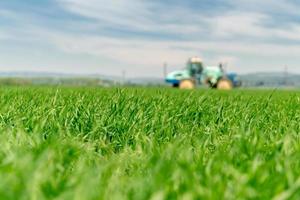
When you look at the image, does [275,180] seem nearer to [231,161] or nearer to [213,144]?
[231,161]

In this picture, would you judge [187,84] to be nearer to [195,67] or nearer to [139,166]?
[195,67]

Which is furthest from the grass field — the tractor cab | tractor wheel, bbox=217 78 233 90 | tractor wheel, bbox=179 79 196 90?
the tractor cab

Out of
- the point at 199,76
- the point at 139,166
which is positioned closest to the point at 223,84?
the point at 199,76

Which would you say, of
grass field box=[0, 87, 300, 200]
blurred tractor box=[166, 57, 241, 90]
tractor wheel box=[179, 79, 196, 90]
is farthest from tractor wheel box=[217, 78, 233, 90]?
grass field box=[0, 87, 300, 200]

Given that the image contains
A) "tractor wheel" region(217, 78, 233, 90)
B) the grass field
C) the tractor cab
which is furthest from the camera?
the tractor cab

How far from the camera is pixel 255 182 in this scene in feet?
6.31

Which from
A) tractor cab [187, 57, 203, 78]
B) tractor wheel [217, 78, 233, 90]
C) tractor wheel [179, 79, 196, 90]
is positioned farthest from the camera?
tractor cab [187, 57, 203, 78]

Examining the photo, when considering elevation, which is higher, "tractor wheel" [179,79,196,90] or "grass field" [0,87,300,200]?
"grass field" [0,87,300,200]

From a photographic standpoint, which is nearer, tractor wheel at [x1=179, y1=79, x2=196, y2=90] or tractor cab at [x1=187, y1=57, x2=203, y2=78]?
tractor wheel at [x1=179, y1=79, x2=196, y2=90]

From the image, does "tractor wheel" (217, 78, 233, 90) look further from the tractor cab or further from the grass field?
the grass field

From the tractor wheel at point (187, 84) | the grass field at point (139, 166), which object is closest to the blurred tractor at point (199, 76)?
the tractor wheel at point (187, 84)

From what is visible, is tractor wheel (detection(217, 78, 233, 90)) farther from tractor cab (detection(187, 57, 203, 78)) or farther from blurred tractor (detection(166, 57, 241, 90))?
tractor cab (detection(187, 57, 203, 78))

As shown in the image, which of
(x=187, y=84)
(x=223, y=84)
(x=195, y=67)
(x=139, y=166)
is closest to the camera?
(x=139, y=166)

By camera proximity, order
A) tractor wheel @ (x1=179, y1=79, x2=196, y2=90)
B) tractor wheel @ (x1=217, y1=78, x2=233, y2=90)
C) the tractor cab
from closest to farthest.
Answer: tractor wheel @ (x1=179, y1=79, x2=196, y2=90)
tractor wheel @ (x1=217, y1=78, x2=233, y2=90)
the tractor cab
